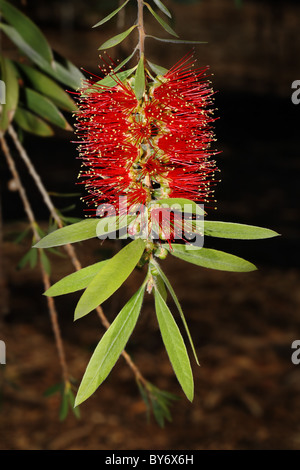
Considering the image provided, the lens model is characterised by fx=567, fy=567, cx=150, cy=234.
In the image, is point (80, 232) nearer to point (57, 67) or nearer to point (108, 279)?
point (108, 279)

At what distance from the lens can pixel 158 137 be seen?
56cm

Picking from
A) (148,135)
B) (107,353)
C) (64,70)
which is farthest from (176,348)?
(64,70)

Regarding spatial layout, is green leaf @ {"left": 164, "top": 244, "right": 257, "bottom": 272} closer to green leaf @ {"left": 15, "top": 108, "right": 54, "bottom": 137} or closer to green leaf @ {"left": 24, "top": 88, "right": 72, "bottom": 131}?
green leaf @ {"left": 24, "top": 88, "right": 72, "bottom": 131}

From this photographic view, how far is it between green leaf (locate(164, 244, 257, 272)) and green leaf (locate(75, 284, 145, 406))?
0.07 m

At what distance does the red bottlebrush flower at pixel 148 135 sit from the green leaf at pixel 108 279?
0.05m

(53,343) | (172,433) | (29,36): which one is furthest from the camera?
(53,343)

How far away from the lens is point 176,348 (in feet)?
1.91

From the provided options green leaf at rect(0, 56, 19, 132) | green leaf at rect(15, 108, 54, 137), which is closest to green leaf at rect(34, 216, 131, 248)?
green leaf at rect(0, 56, 19, 132)

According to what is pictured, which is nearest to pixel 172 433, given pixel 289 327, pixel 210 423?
pixel 210 423

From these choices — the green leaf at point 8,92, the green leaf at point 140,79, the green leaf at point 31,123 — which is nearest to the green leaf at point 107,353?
the green leaf at point 140,79

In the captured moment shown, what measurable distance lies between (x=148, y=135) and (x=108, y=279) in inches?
5.6

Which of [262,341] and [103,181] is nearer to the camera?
[103,181]
